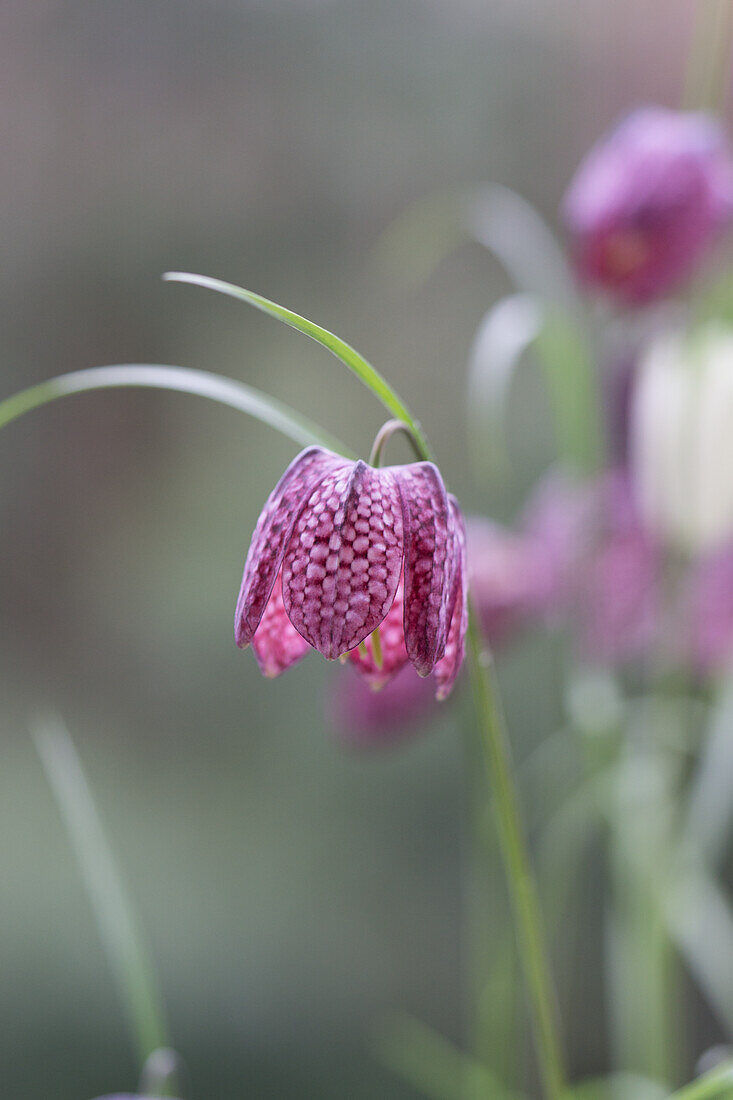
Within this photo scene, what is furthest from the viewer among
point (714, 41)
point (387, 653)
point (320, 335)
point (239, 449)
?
point (239, 449)

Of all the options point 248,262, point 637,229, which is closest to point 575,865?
point 248,262

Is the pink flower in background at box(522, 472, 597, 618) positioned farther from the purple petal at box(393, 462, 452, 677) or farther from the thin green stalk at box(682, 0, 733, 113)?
the purple petal at box(393, 462, 452, 677)

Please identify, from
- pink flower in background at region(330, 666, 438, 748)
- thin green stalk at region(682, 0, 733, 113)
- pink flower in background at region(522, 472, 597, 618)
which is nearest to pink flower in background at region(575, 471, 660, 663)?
pink flower in background at region(522, 472, 597, 618)

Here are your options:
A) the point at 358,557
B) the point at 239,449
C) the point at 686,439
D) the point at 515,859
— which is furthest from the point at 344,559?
the point at 239,449

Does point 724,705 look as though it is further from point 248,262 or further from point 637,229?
point 248,262

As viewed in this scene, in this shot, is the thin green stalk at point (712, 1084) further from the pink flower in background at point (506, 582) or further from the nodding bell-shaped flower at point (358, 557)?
the pink flower in background at point (506, 582)

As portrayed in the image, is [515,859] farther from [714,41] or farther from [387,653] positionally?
[714,41]

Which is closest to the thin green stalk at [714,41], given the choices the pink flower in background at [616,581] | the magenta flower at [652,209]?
the magenta flower at [652,209]
